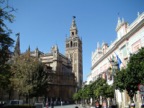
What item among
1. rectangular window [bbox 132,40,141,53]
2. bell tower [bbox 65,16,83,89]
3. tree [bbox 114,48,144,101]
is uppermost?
bell tower [bbox 65,16,83,89]

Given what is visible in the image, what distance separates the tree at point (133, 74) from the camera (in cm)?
2526

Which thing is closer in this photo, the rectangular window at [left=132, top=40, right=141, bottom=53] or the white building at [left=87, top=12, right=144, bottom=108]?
the white building at [left=87, top=12, right=144, bottom=108]

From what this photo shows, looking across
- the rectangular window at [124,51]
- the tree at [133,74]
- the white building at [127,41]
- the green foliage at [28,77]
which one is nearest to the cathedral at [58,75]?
the green foliage at [28,77]

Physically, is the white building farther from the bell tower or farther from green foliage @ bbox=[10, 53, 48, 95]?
the bell tower

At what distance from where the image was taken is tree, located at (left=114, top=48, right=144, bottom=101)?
25.3 meters

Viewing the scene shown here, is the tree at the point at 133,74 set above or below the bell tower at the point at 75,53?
below

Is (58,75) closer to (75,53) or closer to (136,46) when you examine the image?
(75,53)

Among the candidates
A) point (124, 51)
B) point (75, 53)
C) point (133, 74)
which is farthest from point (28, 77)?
point (75, 53)

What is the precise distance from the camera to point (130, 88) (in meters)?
27.7

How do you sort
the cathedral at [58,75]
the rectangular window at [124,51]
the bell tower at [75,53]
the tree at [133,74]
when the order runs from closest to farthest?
1. the tree at [133,74]
2. the rectangular window at [124,51]
3. the cathedral at [58,75]
4. the bell tower at [75,53]

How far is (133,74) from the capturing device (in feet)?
87.2

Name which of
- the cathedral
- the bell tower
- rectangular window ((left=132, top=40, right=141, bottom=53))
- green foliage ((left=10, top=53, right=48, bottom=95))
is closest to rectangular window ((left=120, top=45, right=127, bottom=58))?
rectangular window ((left=132, top=40, right=141, bottom=53))

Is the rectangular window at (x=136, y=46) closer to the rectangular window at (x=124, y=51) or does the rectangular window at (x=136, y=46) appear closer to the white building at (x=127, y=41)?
the white building at (x=127, y=41)

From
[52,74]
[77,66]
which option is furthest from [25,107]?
[77,66]
